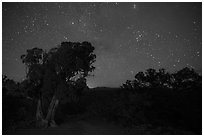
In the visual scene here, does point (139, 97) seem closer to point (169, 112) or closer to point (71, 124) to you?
point (169, 112)

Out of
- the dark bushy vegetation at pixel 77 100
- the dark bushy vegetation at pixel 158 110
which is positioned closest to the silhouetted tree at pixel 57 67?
the dark bushy vegetation at pixel 77 100

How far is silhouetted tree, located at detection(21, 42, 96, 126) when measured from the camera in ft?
53.8

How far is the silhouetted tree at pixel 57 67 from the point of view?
1641 cm

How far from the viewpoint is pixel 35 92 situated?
1738cm

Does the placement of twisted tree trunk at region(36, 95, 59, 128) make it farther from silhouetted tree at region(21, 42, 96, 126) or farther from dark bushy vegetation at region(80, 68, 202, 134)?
dark bushy vegetation at region(80, 68, 202, 134)

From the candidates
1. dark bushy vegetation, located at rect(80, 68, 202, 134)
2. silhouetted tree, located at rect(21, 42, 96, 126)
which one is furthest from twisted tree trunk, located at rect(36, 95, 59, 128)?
dark bushy vegetation, located at rect(80, 68, 202, 134)

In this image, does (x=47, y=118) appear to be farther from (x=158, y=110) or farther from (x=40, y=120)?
(x=158, y=110)

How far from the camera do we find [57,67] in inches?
652

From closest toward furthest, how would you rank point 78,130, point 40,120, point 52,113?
point 78,130
point 40,120
point 52,113

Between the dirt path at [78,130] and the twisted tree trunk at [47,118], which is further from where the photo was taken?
the twisted tree trunk at [47,118]

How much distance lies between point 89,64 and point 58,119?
21.7ft

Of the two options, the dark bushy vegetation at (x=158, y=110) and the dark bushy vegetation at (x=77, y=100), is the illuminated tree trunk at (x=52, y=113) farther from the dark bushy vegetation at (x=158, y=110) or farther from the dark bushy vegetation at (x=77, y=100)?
the dark bushy vegetation at (x=158, y=110)

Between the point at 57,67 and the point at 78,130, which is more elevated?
the point at 57,67

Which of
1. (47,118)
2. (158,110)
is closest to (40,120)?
(47,118)
